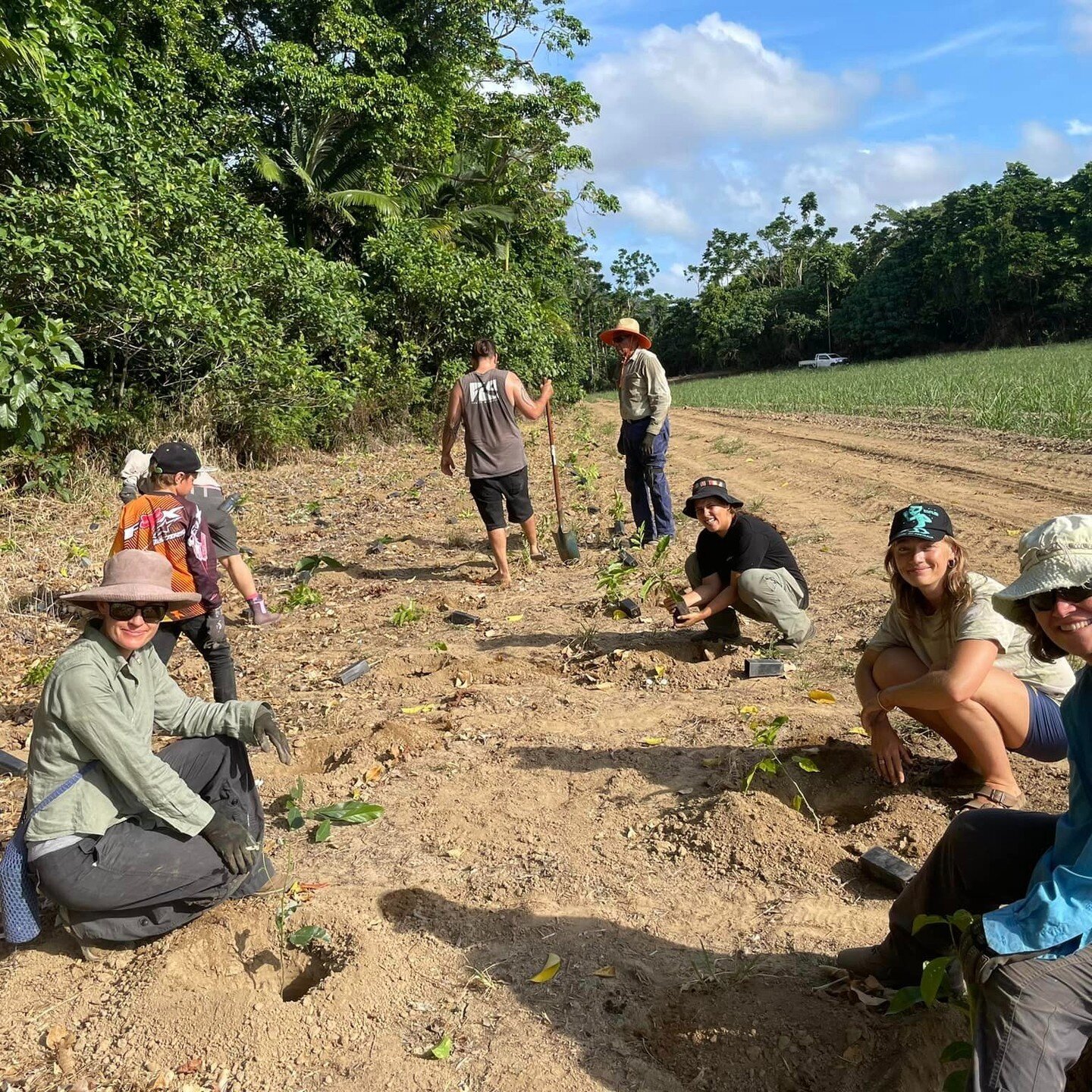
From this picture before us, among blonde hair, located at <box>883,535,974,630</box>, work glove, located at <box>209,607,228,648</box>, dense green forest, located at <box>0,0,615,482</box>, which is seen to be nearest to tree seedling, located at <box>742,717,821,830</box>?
blonde hair, located at <box>883,535,974,630</box>

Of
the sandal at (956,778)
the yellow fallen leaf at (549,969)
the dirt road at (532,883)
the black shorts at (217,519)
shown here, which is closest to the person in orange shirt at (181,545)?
the dirt road at (532,883)

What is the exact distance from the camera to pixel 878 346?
51.2 meters

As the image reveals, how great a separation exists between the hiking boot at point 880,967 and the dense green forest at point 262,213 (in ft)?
22.2

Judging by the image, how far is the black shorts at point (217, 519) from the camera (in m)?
5.20

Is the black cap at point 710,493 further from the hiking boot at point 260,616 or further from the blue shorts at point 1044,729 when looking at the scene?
the hiking boot at point 260,616

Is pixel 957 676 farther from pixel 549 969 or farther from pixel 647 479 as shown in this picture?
pixel 647 479

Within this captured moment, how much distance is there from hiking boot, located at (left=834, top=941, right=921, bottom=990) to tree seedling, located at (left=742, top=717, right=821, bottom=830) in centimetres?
76

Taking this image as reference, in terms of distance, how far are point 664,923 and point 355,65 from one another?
1901 cm

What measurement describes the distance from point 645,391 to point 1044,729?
4353 millimetres

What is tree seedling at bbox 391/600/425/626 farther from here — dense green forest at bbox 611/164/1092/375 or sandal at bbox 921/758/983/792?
dense green forest at bbox 611/164/1092/375

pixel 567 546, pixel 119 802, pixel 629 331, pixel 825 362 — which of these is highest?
pixel 825 362

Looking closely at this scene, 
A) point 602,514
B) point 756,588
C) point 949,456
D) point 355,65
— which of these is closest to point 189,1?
point 355,65

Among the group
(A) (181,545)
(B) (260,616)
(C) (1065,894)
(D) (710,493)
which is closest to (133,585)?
(A) (181,545)

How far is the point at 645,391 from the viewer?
268 inches
